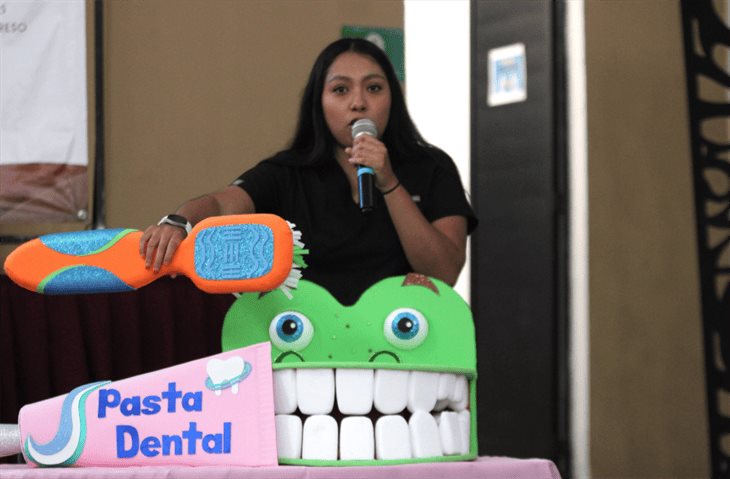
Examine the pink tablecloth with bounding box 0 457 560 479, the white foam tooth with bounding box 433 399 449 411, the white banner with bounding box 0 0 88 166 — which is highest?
the white banner with bounding box 0 0 88 166

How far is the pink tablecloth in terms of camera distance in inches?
33.9

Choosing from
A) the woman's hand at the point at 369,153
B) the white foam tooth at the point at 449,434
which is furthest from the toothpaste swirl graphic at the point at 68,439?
the woman's hand at the point at 369,153

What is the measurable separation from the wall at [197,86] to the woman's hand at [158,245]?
161cm

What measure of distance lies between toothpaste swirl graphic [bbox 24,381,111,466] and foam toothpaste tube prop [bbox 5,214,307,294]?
0.10 meters

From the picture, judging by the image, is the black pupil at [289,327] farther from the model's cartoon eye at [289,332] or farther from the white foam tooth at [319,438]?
the white foam tooth at [319,438]

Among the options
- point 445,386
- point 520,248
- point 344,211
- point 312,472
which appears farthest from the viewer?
point 520,248

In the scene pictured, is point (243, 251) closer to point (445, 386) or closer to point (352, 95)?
point (445, 386)

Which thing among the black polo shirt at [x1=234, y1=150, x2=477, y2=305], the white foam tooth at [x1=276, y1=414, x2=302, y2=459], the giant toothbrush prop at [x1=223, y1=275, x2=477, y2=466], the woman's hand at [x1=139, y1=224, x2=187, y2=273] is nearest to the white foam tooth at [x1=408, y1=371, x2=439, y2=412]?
the giant toothbrush prop at [x1=223, y1=275, x2=477, y2=466]

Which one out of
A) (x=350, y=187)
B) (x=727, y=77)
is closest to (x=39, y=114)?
(x=350, y=187)

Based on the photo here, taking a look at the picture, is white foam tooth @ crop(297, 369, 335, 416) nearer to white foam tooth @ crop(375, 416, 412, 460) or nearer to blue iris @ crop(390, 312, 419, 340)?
white foam tooth @ crop(375, 416, 412, 460)

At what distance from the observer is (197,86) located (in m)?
2.63

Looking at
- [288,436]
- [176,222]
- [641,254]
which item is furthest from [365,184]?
[641,254]

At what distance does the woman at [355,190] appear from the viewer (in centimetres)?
141

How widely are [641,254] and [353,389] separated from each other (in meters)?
3.05
